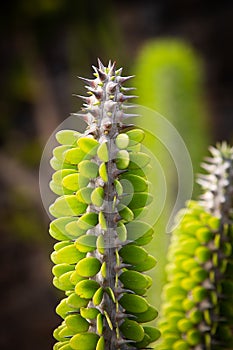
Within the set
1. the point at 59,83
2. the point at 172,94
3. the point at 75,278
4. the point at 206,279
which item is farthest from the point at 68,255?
the point at 59,83

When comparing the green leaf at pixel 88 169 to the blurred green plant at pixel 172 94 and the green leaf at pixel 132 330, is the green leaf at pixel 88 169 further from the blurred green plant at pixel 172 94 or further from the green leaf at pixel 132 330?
the blurred green plant at pixel 172 94

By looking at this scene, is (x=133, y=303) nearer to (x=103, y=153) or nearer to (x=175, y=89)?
(x=103, y=153)

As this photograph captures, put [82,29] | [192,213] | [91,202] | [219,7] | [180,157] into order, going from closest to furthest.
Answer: [91,202]
[192,213]
[180,157]
[82,29]
[219,7]

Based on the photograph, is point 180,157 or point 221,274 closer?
point 221,274

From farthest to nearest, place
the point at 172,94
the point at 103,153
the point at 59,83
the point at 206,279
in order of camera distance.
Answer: the point at 59,83, the point at 172,94, the point at 206,279, the point at 103,153

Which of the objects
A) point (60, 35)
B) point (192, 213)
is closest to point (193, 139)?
point (192, 213)

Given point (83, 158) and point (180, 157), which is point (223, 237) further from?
point (180, 157)
